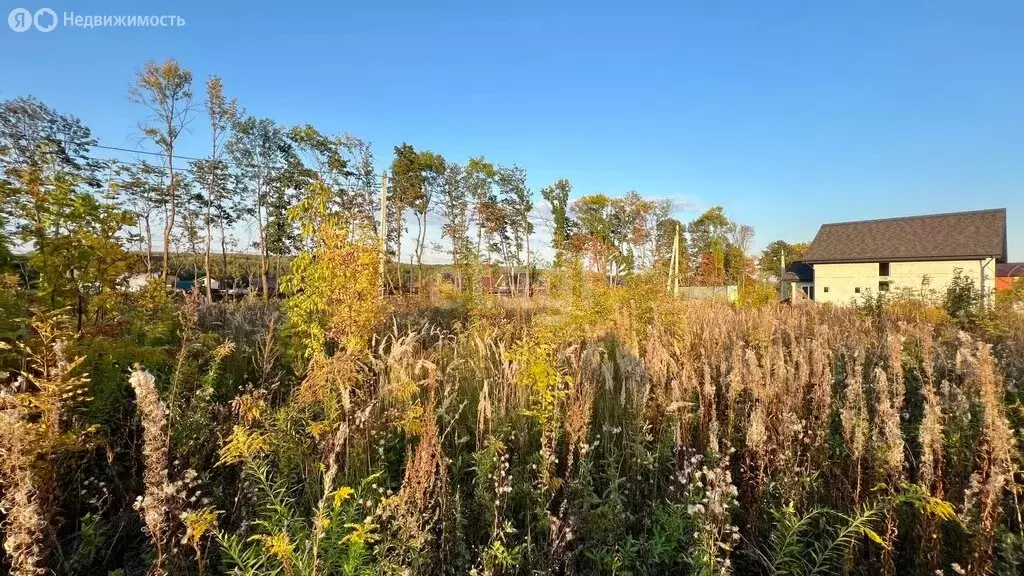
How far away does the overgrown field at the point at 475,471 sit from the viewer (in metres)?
1.58

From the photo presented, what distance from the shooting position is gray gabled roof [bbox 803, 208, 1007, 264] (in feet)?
77.4

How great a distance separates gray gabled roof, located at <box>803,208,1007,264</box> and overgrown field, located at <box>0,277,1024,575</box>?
30.3 metres

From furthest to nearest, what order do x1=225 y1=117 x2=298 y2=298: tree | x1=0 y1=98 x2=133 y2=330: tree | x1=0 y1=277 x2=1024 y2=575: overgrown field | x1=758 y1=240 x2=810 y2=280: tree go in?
x1=758 y1=240 x2=810 y2=280: tree → x1=225 y1=117 x2=298 y2=298: tree → x1=0 y1=98 x2=133 y2=330: tree → x1=0 y1=277 x2=1024 y2=575: overgrown field

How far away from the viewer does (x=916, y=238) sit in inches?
1037

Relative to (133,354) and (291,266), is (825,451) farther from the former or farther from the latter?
(133,354)

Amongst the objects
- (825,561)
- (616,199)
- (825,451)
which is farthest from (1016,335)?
(616,199)

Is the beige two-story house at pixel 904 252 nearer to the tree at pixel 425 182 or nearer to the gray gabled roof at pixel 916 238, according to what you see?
the gray gabled roof at pixel 916 238

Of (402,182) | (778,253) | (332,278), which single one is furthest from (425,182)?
(778,253)

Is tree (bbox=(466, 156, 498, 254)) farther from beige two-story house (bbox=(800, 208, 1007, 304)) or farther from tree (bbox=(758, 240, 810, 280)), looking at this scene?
tree (bbox=(758, 240, 810, 280))

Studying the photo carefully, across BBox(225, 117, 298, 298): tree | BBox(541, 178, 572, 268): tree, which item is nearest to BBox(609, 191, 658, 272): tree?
BBox(541, 178, 572, 268): tree

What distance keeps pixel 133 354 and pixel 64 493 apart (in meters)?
0.79

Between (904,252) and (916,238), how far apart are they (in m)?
1.56

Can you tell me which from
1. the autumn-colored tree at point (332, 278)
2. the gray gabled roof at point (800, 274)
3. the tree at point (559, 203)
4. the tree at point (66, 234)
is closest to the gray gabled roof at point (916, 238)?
the gray gabled roof at point (800, 274)

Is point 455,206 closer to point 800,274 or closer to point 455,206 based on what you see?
point 455,206
